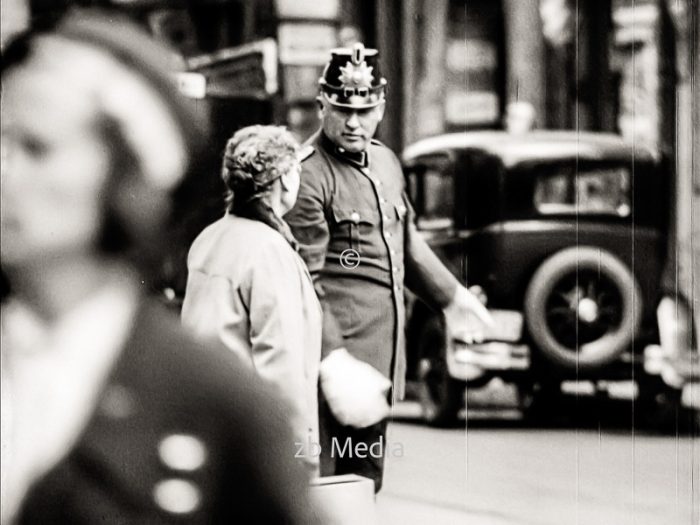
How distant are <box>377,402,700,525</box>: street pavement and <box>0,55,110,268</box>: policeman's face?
5.11 feet

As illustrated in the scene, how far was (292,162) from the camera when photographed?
200 inches

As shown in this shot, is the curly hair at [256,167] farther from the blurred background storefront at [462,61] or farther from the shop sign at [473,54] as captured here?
the shop sign at [473,54]

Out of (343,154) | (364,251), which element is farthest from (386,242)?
(343,154)

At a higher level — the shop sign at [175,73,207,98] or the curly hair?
the shop sign at [175,73,207,98]

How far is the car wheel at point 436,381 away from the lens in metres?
5.16

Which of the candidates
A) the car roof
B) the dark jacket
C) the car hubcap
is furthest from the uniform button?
the car roof

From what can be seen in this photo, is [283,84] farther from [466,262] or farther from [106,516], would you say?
[106,516]

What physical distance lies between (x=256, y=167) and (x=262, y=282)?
19.4 inches

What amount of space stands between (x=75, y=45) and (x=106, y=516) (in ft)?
6.61

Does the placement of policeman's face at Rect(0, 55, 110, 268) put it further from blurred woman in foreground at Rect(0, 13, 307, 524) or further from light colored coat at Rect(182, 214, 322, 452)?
light colored coat at Rect(182, 214, 322, 452)

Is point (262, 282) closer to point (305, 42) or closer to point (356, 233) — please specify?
point (356, 233)

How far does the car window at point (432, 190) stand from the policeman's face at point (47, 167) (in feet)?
4.22

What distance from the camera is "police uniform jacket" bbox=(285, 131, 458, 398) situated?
509 centimetres

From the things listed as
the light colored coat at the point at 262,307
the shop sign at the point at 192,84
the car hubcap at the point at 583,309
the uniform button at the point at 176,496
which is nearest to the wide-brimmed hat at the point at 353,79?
the shop sign at the point at 192,84
